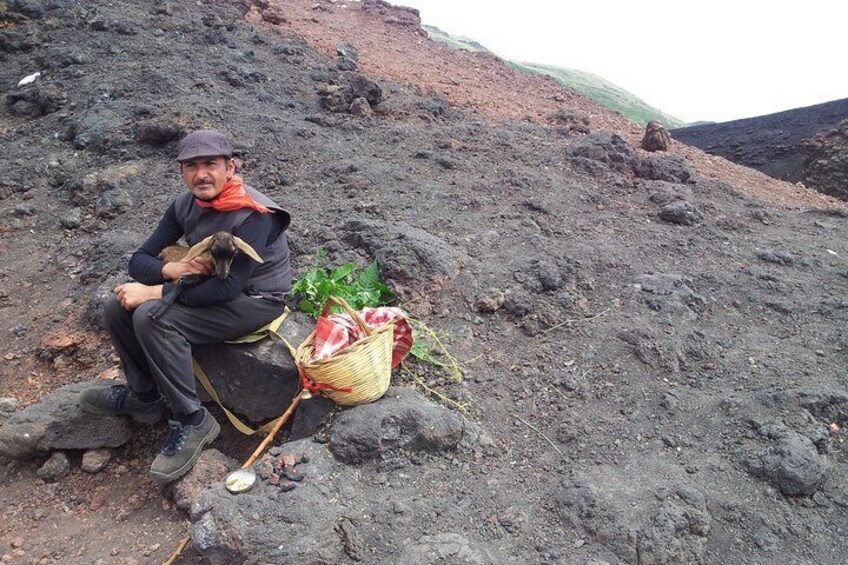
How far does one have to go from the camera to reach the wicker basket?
282cm

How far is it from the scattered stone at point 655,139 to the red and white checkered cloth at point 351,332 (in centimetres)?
617

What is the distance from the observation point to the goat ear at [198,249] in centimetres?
280

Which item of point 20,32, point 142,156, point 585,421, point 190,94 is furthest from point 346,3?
point 585,421

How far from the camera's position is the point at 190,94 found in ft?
23.8

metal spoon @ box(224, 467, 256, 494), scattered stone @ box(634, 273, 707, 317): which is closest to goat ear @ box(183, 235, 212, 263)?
metal spoon @ box(224, 467, 256, 494)

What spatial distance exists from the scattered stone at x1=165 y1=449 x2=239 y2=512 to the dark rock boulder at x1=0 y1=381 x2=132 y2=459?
0.61m

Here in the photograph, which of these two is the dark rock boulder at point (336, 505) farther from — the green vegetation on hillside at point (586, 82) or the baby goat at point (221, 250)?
the green vegetation on hillside at point (586, 82)

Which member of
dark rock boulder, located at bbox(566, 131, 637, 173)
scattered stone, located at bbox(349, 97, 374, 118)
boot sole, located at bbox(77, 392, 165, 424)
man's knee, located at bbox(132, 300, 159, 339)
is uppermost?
dark rock boulder, located at bbox(566, 131, 637, 173)

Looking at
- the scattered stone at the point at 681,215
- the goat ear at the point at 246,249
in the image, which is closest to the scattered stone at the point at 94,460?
the goat ear at the point at 246,249

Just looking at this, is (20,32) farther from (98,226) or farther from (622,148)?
(622,148)

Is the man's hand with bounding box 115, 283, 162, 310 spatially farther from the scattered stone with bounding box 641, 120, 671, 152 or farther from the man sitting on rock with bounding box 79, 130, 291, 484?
the scattered stone with bounding box 641, 120, 671, 152

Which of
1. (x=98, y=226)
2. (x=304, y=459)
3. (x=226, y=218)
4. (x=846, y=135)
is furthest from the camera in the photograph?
(x=846, y=135)

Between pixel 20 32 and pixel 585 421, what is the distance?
986 centimetres

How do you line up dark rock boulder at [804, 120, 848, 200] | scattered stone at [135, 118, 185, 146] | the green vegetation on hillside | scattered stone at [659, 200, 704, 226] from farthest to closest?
the green vegetation on hillside, dark rock boulder at [804, 120, 848, 200], scattered stone at [135, 118, 185, 146], scattered stone at [659, 200, 704, 226]
